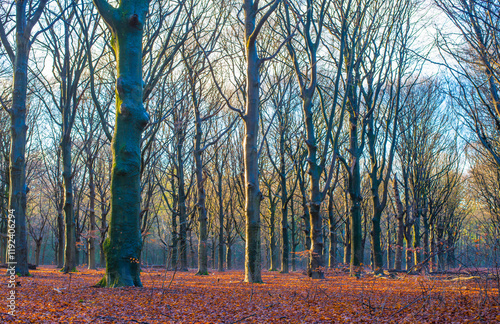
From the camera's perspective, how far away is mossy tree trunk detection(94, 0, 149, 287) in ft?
17.2

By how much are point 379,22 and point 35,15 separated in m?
9.82

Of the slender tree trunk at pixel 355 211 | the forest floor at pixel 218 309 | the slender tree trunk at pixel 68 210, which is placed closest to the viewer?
the forest floor at pixel 218 309

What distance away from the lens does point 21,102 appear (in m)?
8.02

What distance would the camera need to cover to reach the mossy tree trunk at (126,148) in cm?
525

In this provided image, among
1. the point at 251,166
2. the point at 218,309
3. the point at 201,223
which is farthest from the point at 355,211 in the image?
the point at 218,309

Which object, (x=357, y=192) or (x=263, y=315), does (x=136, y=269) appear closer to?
(x=263, y=315)

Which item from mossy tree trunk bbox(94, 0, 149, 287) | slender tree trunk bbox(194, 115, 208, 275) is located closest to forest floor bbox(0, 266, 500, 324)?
mossy tree trunk bbox(94, 0, 149, 287)

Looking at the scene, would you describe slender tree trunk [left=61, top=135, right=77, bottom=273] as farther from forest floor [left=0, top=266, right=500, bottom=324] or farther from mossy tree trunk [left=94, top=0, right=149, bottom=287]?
mossy tree trunk [left=94, top=0, right=149, bottom=287]

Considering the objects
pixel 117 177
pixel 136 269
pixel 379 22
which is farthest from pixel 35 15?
pixel 379 22

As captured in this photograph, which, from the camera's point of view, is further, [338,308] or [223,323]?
[338,308]

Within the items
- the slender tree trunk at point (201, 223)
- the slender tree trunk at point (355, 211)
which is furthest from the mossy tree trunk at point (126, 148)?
the slender tree trunk at point (201, 223)

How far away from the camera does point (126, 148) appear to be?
5.50 meters

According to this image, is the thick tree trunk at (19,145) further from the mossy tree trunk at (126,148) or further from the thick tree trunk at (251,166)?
the thick tree trunk at (251,166)

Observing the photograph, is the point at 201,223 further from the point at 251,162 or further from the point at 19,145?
the point at 19,145
